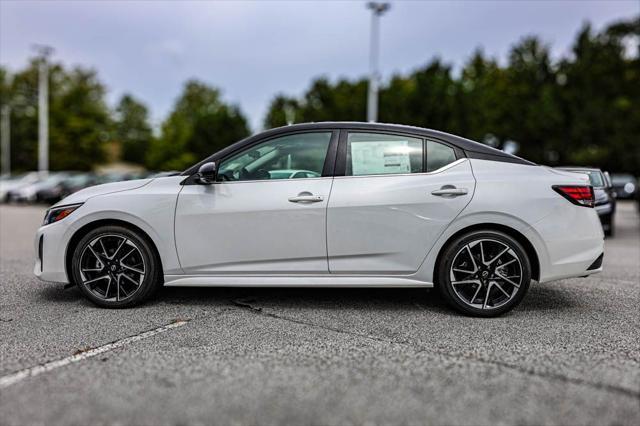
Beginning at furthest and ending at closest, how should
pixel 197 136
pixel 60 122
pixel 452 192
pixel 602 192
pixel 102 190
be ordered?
1. pixel 60 122
2. pixel 197 136
3. pixel 602 192
4. pixel 102 190
5. pixel 452 192

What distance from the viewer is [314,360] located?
10.5ft

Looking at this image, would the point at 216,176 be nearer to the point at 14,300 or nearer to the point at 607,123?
the point at 14,300

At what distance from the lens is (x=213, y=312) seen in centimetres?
434

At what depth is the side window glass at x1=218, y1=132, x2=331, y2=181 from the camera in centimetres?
445

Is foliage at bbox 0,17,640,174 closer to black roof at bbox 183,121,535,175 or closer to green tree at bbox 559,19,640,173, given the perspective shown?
green tree at bbox 559,19,640,173

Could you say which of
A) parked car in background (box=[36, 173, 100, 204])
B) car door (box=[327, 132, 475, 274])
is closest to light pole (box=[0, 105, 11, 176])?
parked car in background (box=[36, 173, 100, 204])

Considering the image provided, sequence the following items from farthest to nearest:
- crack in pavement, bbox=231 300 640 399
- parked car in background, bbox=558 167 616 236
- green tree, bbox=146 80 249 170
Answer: green tree, bbox=146 80 249 170, parked car in background, bbox=558 167 616 236, crack in pavement, bbox=231 300 640 399

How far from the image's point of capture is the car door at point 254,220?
4273mm

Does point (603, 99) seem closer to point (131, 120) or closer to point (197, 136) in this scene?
point (197, 136)

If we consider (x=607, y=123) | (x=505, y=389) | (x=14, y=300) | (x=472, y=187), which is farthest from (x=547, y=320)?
(x=607, y=123)

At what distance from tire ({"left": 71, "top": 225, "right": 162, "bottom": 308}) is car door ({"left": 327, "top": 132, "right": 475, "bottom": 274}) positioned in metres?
1.52

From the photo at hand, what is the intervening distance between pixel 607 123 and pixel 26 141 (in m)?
58.4

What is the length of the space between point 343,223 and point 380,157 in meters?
0.65

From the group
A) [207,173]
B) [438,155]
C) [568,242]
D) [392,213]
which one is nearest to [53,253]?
[207,173]
